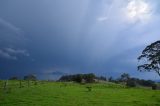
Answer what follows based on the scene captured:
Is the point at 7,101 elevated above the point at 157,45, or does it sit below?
below

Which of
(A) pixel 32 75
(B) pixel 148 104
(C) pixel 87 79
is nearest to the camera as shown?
Result: (B) pixel 148 104

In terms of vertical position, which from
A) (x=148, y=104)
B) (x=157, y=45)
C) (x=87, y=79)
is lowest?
(x=148, y=104)

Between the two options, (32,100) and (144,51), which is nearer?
(32,100)

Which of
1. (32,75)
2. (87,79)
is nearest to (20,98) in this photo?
(87,79)

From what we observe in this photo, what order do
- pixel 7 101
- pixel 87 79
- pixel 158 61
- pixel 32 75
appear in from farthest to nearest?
1. pixel 32 75
2. pixel 87 79
3. pixel 158 61
4. pixel 7 101

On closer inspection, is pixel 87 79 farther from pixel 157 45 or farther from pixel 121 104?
pixel 121 104

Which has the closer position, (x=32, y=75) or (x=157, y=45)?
(x=157, y=45)

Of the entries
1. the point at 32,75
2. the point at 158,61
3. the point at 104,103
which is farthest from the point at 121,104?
the point at 32,75

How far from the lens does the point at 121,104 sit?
43.4m

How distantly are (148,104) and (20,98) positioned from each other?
19.2 metres

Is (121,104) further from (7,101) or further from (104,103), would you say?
(7,101)

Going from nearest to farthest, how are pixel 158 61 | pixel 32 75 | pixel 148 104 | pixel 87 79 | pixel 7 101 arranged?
pixel 7 101
pixel 148 104
pixel 158 61
pixel 87 79
pixel 32 75

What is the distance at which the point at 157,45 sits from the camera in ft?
300

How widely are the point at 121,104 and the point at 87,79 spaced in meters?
68.5
